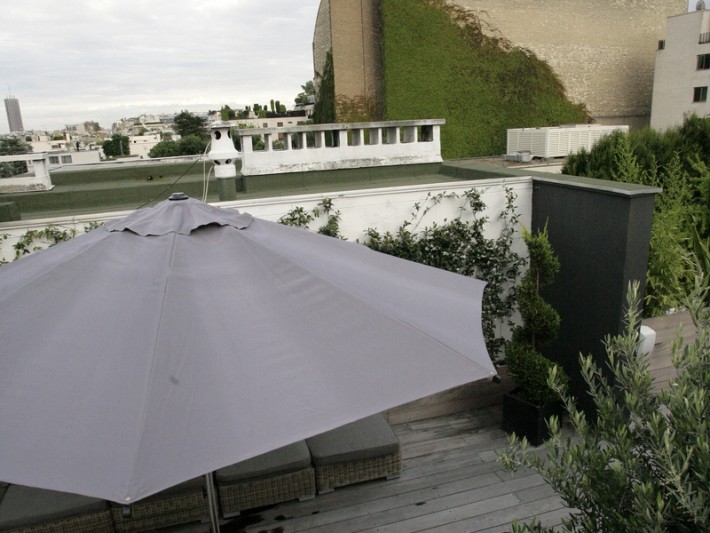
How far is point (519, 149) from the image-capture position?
60.0 ft

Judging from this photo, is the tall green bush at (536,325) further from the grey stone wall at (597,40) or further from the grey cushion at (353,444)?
the grey stone wall at (597,40)

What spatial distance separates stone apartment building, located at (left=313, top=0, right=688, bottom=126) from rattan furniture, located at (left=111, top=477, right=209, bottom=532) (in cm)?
2051

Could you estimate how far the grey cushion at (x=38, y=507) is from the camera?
3.25 meters

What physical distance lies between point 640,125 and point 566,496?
99.4 feet

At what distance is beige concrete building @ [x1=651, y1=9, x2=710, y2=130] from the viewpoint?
78.8 ft

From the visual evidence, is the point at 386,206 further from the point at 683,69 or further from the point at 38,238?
the point at 683,69

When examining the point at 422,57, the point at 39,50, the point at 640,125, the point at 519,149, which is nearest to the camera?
the point at 39,50

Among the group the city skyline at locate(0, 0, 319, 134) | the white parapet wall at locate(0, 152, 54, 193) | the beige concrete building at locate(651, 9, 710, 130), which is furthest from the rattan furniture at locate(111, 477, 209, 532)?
the beige concrete building at locate(651, 9, 710, 130)

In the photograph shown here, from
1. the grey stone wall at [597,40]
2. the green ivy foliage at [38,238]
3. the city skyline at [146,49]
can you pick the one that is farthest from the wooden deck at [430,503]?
the grey stone wall at [597,40]

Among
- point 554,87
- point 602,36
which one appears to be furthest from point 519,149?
point 602,36

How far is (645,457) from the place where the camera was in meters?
1.89

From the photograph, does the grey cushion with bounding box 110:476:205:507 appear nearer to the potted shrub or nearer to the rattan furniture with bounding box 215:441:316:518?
the rattan furniture with bounding box 215:441:316:518

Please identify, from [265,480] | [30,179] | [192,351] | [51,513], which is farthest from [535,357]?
[30,179]

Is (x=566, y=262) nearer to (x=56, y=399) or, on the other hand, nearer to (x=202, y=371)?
(x=202, y=371)
